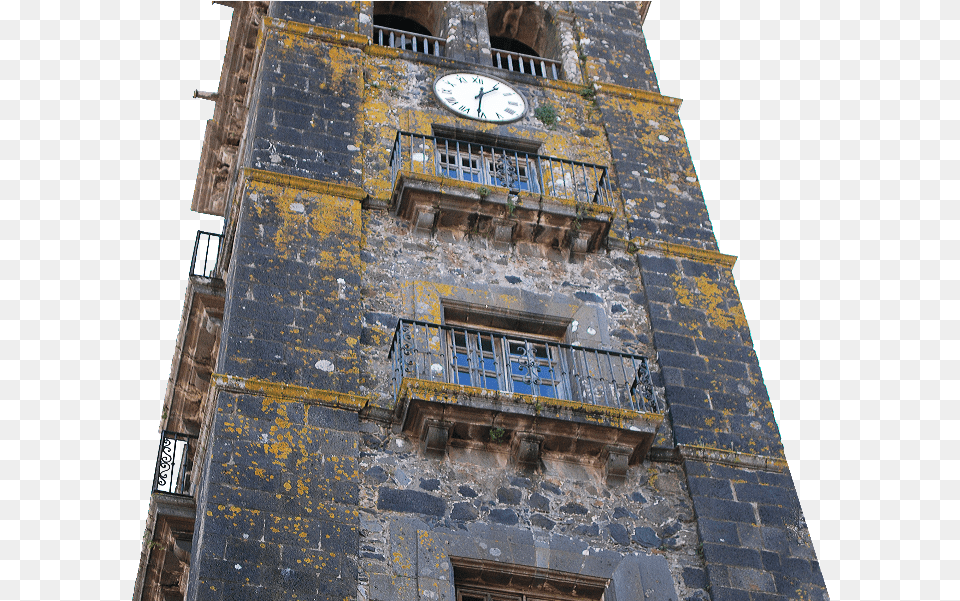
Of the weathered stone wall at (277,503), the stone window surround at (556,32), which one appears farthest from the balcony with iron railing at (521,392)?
the stone window surround at (556,32)

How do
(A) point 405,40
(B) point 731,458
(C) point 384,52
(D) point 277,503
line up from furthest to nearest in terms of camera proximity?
(A) point 405,40 → (C) point 384,52 → (B) point 731,458 → (D) point 277,503

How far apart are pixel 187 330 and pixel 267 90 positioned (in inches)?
130

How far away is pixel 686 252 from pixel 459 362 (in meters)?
3.96

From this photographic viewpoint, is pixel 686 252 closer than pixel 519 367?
No

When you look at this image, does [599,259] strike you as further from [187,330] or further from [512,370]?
[187,330]

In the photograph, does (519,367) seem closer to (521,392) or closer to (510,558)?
(521,392)

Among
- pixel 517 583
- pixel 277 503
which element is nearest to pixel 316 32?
pixel 277 503

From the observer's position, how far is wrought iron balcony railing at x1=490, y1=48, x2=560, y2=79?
776 inches

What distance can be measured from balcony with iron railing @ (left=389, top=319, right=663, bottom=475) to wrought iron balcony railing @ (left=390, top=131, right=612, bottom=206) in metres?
2.81

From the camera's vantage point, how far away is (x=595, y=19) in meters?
21.1

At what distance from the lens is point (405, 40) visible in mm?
19703

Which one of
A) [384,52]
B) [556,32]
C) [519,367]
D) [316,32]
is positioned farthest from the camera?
[556,32]

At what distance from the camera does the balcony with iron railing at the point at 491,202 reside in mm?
15773

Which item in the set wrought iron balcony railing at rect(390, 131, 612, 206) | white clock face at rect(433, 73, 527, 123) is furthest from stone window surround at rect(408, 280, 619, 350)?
white clock face at rect(433, 73, 527, 123)
